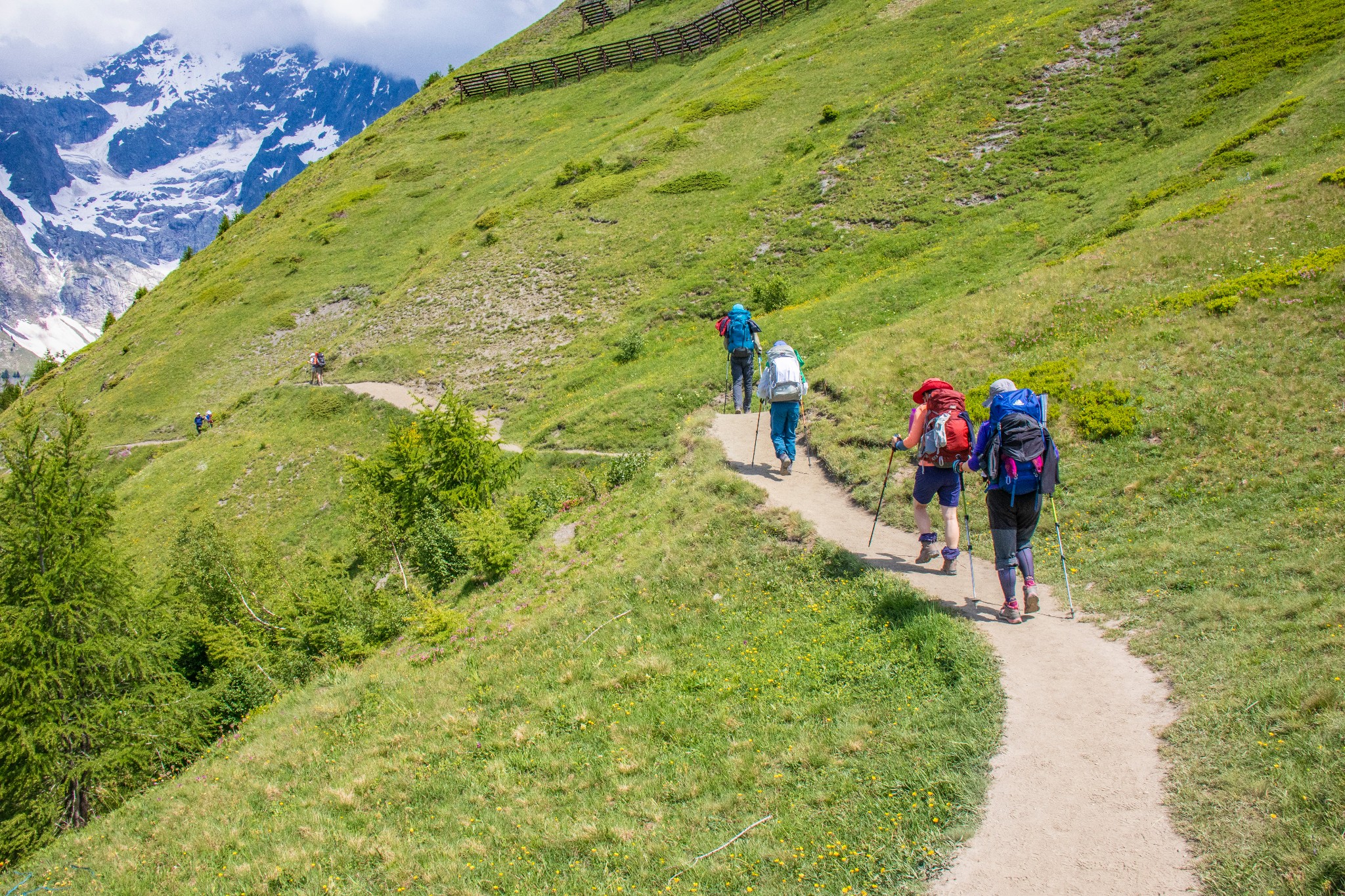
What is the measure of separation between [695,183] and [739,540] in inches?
1471

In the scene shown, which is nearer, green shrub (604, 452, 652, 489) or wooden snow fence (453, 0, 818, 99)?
green shrub (604, 452, 652, 489)

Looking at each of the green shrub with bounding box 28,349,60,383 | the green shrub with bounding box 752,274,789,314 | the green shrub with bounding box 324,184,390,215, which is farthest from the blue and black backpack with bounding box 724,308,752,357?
the green shrub with bounding box 28,349,60,383

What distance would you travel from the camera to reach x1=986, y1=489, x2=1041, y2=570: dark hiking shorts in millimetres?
9320

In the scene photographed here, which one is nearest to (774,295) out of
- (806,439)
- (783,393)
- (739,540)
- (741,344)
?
(741,344)

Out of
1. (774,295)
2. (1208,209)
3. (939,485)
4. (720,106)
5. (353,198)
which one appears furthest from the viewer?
(353,198)

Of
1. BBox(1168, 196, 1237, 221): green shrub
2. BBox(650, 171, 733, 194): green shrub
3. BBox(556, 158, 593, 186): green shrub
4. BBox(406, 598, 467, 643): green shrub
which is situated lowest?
BBox(1168, 196, 1237, 221): green shrub

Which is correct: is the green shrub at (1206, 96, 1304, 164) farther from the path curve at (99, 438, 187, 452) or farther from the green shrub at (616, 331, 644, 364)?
the path curve at (99, 438, 187, 452)

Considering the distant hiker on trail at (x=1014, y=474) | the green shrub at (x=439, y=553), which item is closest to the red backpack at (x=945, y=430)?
the distant hiker on trail at (x=1014, y=474)

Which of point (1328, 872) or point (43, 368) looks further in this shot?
point (43, 368)

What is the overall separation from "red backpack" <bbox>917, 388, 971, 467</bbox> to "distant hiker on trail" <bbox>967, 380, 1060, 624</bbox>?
80 cm

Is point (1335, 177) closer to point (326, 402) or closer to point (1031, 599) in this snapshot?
point (1031, 599)

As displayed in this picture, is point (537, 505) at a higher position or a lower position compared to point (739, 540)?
higher

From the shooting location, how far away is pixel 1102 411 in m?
14.0

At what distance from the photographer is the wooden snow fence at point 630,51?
78500mm
